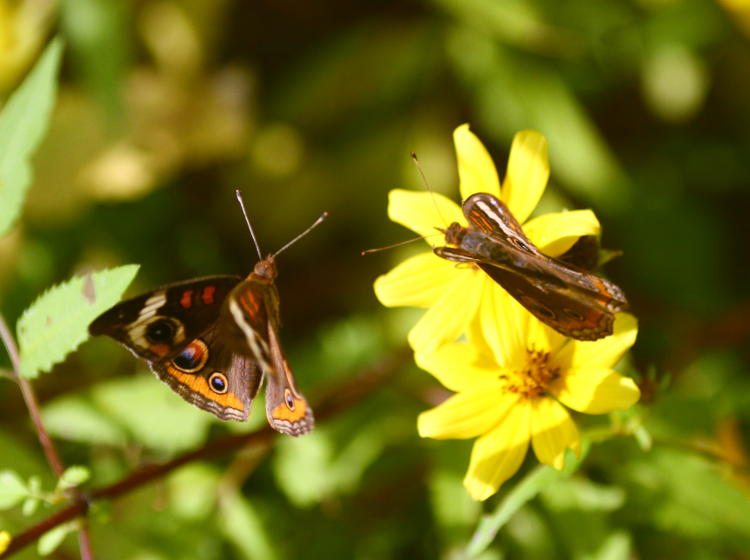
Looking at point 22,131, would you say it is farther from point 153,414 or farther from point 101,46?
point 101,46

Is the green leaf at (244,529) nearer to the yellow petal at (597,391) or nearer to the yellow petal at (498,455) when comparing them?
the yellow petal at (498,455)

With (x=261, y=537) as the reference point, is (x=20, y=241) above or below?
above

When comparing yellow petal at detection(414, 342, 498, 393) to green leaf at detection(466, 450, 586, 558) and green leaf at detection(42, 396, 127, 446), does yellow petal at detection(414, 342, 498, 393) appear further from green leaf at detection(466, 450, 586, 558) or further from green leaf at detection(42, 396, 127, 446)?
green leaf at detection(42, 396, 127, 446)

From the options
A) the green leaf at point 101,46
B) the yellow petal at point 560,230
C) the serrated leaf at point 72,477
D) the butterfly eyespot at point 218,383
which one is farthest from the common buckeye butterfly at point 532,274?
the green leaf at point 101,46

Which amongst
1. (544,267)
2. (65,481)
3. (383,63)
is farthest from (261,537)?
(383,63)

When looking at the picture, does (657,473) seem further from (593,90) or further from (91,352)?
(91,352)

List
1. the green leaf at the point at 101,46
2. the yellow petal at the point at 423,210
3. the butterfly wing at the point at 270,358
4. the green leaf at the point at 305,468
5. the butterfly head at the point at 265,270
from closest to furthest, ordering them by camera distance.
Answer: the butterfly wing at the point at 270,358 → the butterfly head at the point at 265,270 → the yellow petal at the point at 423,210 → the green leaf at the point at 305,468 → the green leaf at the point at 101,46
